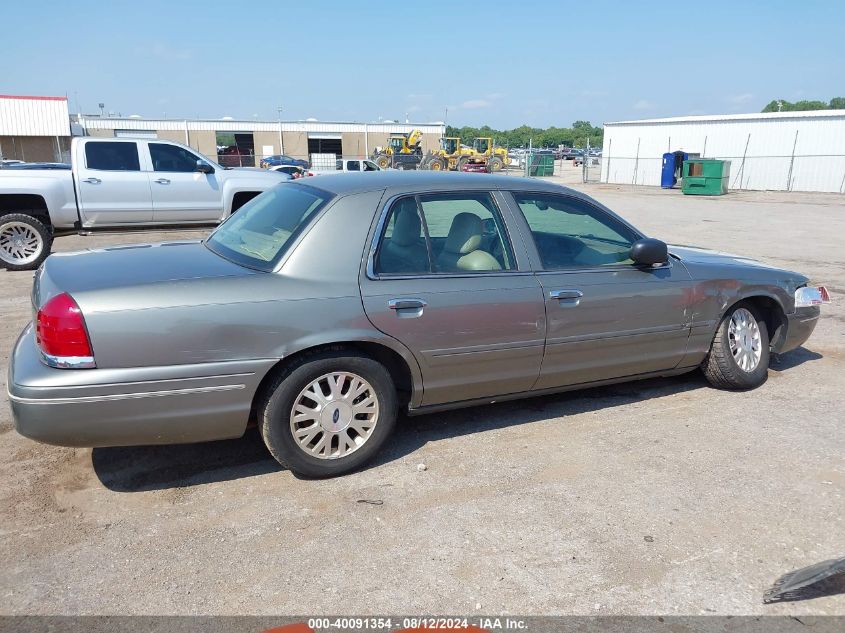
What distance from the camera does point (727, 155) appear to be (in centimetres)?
3525

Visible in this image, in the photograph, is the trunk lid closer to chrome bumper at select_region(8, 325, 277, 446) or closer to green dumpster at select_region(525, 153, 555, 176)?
chrome bumper at select_region(8, 325, 277, 446)

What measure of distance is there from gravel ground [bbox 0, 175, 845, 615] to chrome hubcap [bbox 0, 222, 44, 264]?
249 inches

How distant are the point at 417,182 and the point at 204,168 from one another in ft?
26.0

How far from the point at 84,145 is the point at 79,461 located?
26.0ft

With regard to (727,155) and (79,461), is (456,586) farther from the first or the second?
(727,155)

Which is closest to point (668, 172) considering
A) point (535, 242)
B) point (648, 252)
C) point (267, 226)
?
point (648, 252)

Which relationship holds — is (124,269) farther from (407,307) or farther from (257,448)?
(407,307)

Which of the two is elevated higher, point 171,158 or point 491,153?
point 171,158

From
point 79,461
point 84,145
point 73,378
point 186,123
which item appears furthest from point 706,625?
point 186,123

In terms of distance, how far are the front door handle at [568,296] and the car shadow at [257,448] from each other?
0.87m

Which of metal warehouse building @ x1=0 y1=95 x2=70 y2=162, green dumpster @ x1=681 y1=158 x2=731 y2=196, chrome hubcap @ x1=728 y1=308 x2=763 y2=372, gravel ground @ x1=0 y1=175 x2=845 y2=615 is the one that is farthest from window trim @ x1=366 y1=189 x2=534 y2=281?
metal warehouse building @ x1=0 y1=95 x2=70 y2=162

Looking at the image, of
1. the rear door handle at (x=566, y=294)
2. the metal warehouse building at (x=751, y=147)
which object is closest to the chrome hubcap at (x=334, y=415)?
the rear door handle at (x=566, y=294)

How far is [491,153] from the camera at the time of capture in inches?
1869

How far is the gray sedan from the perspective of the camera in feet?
10.5
